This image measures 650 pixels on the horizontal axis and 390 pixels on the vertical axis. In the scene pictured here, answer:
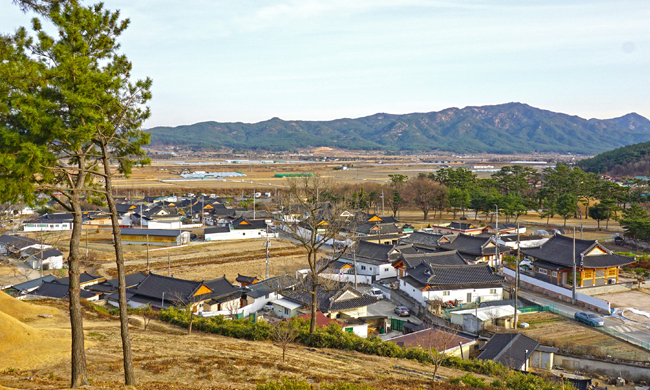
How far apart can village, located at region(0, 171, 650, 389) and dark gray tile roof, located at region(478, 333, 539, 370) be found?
0.04 metres

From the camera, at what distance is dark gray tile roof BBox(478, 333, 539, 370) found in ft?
43.5

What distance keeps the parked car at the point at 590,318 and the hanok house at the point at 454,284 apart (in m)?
3.86

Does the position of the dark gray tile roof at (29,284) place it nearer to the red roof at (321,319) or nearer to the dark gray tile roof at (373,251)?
the red roof at (321,319)

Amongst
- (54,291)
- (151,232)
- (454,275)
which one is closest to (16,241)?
(151,232)

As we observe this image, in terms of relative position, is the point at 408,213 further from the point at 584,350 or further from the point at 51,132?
the point at 51,132

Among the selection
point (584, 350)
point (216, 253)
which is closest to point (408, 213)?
point (216, 253)

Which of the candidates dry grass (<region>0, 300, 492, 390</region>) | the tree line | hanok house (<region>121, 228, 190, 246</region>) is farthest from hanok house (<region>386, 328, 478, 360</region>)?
hanok house (<region>121, 228, 190, 246</region>)

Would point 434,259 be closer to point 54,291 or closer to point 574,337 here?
point 574,337

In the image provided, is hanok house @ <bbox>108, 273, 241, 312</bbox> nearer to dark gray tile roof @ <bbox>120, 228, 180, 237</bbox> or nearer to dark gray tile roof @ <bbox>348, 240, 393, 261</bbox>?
dark gray tile roof @ <bbox>348, 240, 393, 261</bbox>

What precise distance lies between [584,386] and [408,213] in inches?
1664

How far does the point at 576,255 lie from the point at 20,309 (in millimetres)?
24761

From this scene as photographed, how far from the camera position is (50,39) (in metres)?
7.48

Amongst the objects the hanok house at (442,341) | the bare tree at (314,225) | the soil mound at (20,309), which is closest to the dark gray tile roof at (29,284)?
the soil mound at (20,309)

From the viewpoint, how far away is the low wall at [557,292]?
19.7 meters
